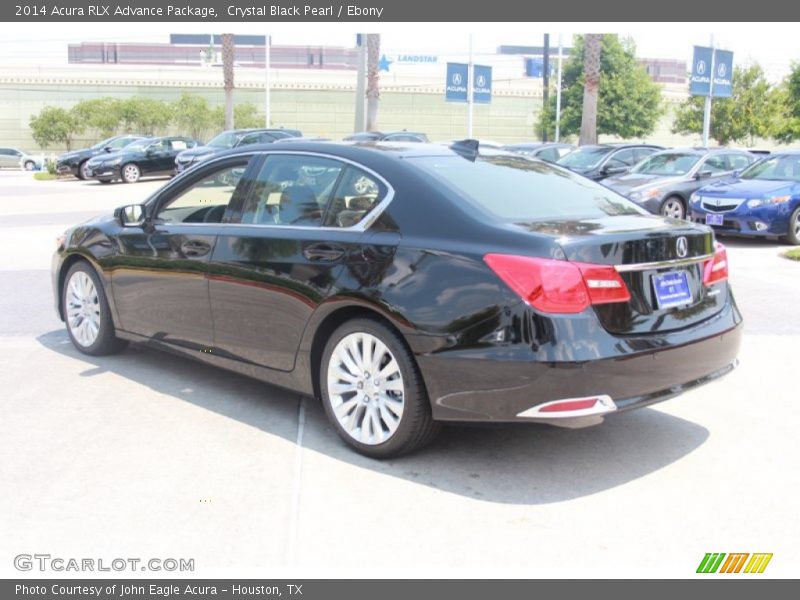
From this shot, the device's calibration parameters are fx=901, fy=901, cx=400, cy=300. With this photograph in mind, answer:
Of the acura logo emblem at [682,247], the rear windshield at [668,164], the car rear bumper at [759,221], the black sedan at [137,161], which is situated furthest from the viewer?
the black sedan at [137,161]

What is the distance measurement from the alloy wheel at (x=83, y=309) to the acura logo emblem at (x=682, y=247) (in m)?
4.16

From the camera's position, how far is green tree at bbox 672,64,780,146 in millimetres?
42031

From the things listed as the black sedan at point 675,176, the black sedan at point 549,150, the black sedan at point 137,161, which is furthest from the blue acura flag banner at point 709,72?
the black sedan at point 137,161

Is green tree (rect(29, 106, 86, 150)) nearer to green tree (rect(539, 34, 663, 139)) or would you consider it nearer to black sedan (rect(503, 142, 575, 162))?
green tree (rect(539, 34, 663, 139))

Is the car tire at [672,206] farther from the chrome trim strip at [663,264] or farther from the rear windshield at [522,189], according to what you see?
the chrome trim strip at [663,264]

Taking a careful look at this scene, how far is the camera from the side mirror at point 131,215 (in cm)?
629

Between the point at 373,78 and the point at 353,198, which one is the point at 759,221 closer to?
the point at 353,198

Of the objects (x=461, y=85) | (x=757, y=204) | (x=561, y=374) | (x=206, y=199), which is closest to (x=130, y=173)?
(x=461, y=85)

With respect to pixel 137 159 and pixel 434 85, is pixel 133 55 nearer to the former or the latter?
pixel 434 85

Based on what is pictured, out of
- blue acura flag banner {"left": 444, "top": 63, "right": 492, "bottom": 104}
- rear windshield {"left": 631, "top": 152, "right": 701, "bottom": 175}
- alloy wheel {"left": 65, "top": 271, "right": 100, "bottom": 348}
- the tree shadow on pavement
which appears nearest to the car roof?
the tree shadow on pavement

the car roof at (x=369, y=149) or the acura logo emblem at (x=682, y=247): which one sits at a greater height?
the car roof at (x=369, y=149)

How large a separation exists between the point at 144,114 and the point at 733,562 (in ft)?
201

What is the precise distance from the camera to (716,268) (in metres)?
4.90

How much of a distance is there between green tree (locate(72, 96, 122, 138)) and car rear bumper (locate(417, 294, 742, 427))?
59810mm
